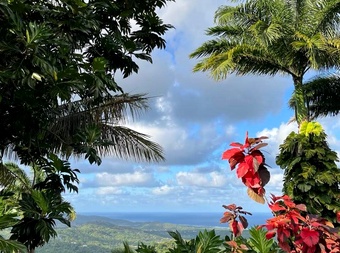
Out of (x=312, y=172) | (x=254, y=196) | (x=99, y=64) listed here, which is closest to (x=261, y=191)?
(x=254, y=196)

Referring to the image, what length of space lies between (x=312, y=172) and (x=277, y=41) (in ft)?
11.1

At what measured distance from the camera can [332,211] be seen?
344 inches

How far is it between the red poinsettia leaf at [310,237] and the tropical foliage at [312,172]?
7.31 metres

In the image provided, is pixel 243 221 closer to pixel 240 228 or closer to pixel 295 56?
pixel 240 228

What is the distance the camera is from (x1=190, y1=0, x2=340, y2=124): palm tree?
9.83 metres

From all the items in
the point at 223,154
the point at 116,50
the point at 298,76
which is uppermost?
the point at 298,76

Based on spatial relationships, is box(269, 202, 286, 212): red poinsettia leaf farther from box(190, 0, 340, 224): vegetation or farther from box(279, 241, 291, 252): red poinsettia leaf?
box(190, 0, 340, 224): vegetation

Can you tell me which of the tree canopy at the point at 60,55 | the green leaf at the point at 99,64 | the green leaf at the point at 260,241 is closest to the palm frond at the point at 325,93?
the tree canopy at the point at 60,55

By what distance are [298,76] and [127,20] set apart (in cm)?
785

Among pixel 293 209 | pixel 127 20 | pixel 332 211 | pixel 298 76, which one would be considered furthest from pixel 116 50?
pixel 298 76

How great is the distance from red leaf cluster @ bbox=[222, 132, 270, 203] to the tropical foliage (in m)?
7.39

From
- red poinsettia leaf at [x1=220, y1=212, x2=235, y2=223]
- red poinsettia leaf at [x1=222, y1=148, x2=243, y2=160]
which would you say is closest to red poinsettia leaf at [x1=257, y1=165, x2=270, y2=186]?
red poinsettia leaf at [x1=222, y1=148, x2=243, y2=160]

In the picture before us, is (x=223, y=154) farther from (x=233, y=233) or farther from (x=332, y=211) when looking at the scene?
(x=332, y=211)

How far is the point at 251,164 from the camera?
5.30ft
